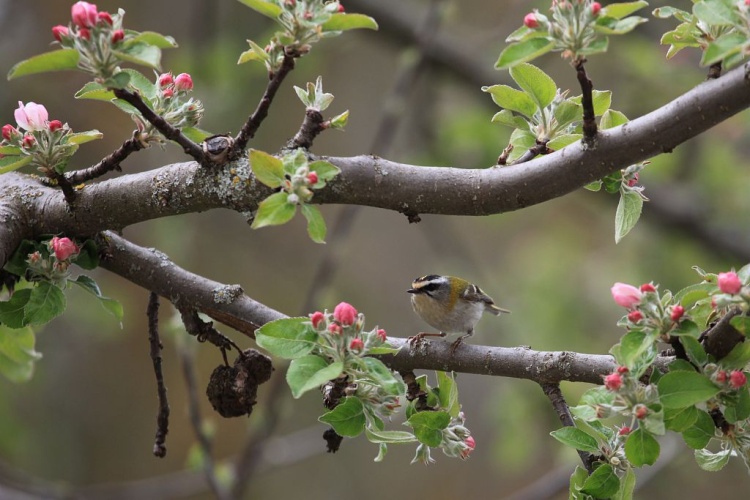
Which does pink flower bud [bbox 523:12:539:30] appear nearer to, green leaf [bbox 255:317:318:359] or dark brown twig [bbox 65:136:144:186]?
green leaf [bbox 255:317:318:359]

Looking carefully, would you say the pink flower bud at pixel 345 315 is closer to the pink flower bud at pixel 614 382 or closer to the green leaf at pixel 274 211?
the green leaf at pixel 274 211

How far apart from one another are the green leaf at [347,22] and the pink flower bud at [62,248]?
75cm

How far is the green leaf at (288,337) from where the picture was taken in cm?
148

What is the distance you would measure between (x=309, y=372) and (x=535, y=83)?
31.3 inches

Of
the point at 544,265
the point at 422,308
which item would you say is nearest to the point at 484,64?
the point at 544,265

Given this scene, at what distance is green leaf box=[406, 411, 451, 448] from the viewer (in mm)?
1636

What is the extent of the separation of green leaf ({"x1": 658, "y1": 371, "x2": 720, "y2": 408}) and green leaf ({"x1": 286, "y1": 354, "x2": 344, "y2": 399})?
599mm

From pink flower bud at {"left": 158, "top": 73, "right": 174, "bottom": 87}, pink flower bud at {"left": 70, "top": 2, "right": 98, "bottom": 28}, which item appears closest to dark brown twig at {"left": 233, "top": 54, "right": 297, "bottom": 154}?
pink flower bud at {"left": 158, "top": 73, "right": 174, "bottom": 87}

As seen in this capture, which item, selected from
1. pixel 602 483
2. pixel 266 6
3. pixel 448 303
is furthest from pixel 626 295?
pixel 448 303

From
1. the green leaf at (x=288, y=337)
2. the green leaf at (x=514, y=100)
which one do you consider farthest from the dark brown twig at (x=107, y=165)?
the green leaf at (x=514, y=100)

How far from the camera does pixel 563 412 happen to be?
1.68m

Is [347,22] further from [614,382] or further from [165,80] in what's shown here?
[614,382]

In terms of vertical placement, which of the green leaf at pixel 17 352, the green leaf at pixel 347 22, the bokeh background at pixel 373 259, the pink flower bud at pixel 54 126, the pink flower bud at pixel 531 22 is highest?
the pink flower bud at pixel 531 22

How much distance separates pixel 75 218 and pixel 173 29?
18.5 feet
